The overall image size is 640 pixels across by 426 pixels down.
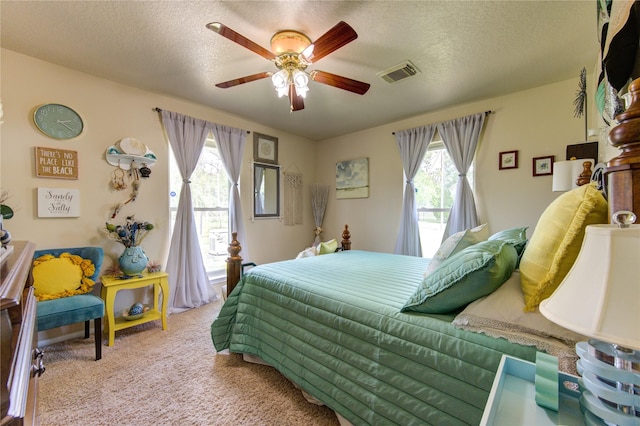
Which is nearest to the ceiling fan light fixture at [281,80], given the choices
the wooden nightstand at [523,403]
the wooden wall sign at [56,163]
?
the wooden nightstand at [523,403]

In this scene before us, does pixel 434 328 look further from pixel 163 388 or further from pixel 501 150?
pixel 501 150

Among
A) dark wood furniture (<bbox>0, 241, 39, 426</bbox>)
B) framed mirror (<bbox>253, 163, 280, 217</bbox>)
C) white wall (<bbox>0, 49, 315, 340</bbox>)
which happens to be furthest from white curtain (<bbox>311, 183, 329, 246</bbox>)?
dark wood furniture (<bbox>0, 241, 39, 426</bbox>)

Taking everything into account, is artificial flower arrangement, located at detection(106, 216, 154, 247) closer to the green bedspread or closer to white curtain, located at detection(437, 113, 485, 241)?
the green bedspread

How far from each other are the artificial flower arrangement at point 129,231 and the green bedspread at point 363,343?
1.31 metres

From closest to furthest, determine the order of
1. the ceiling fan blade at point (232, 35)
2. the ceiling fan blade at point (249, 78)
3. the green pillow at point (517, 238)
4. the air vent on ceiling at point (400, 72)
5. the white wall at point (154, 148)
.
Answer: the ceiling fan blade at point (232, 35) < the green pillow at point (517, 238) < the ceiling fan blade at point (249, 78) < the white wall at point (154, 148) < the air vent on ceiling at point (400, 72)

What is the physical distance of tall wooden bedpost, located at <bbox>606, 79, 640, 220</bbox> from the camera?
2.11ft

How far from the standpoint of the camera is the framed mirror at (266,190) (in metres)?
3.97

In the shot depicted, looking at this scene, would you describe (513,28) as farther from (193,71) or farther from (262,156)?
(262,156)

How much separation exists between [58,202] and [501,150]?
4.60 m

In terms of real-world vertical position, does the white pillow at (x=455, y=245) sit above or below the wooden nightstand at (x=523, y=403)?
above

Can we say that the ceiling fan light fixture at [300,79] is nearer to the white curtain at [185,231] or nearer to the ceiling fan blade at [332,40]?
the ceiling fan blade at [332,40]

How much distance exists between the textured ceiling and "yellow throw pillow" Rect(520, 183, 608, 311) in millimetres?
1451

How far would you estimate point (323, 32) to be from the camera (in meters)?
1.93

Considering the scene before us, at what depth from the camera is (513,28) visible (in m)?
1.88
